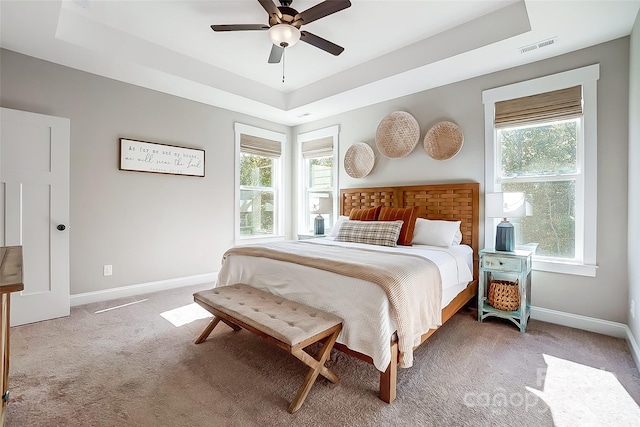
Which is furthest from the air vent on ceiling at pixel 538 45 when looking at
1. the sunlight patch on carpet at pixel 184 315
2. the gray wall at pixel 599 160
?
the sunlight patch on carpet at pixel 184 315

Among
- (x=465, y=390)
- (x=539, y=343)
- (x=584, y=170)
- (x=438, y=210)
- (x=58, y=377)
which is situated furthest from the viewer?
(x=438, y=210)

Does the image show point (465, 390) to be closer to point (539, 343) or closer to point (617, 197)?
point (539, 343)

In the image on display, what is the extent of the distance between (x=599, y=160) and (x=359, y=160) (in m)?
2.61

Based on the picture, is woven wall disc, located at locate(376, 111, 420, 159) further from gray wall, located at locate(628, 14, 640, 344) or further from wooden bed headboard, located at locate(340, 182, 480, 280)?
gray wall, located at locate(628, 14, 640, 344)

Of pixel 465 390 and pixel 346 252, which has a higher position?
pixel 346 252

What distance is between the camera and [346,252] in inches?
102

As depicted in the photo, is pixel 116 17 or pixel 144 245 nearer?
pixel 116 17

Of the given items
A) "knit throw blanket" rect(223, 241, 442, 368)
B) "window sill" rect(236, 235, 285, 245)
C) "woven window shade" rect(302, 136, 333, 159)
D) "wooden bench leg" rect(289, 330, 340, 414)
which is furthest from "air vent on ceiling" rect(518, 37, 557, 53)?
"window sill" rect(236, 235, 285, 245)

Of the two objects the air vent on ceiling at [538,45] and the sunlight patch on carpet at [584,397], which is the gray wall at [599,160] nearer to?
the air vent on ceiling at [538,45]

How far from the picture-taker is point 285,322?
5.82 ft

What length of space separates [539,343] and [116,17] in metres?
4.67

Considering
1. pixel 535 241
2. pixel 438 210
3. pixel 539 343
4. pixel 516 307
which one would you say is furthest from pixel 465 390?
pixel 438 210

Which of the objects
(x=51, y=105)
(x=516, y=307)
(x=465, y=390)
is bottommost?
(x=465, y=390)

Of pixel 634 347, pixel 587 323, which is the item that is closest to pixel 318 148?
pixel 587 323
